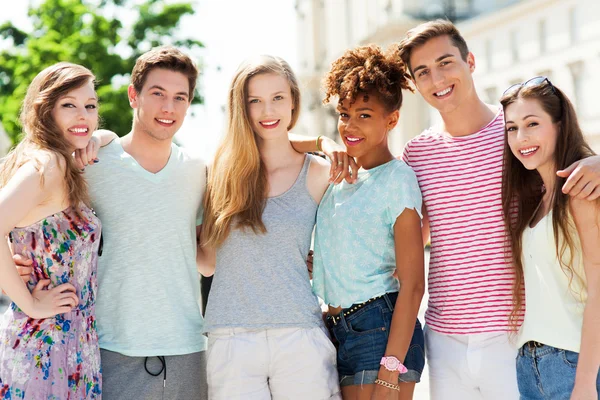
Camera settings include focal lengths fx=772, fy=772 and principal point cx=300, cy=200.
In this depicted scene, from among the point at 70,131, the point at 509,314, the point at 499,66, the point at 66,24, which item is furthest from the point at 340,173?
the point at 499,66

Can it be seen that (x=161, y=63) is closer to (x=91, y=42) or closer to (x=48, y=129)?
(x=48, y=129)

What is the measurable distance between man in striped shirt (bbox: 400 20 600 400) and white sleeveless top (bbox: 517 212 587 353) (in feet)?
0.98

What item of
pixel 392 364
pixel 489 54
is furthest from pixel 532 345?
pixel 489 54

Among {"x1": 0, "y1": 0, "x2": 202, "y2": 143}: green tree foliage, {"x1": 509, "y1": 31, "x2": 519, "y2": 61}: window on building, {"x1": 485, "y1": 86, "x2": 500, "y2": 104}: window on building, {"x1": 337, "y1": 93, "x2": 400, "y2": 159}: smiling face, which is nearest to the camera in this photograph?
{"x1": 337, "y1": 93, "x2": 400, "y2": 159}: smiling face

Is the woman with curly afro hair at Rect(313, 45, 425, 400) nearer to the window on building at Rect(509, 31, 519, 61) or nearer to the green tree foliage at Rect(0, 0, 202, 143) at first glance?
the green tree foliage at Rect(0, 0, 202, 143)

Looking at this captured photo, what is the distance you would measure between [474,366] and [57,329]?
218 centimetres

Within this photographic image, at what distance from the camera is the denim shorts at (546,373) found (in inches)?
140

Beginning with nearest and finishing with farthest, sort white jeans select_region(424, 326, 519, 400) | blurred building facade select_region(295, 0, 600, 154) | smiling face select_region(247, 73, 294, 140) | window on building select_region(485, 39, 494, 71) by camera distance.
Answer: white jeans select_region(424, 326, 519, 400) → smiling face select_region(247, 73, 294, 140) → blurred building facade select_region(295, 0, 600, 154) → window on building select_region(485, 39, 494, 71)

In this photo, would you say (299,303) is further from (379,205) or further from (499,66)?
(499,66)

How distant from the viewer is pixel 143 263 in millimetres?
4254

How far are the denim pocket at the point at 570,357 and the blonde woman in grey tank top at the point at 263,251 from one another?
1.16 meters

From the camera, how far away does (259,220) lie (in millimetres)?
4172

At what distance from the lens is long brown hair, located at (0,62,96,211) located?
399 centimetres

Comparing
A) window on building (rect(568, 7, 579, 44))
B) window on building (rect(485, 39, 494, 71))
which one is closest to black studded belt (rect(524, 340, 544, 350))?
window on building (rect(568, 7, 579, 44))
